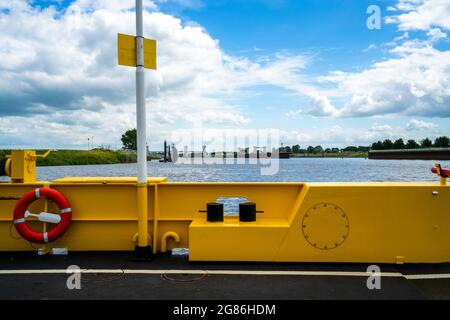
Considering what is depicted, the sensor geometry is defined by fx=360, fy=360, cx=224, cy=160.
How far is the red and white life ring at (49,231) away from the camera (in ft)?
20.2

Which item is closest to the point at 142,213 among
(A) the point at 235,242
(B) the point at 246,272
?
(A) the point at 235,242

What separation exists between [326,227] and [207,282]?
2.10 m

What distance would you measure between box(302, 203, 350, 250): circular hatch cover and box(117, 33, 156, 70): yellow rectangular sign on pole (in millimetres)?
→ 3551

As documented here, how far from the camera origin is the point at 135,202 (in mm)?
6504

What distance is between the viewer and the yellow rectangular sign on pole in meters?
5.71

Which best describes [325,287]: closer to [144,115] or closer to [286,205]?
[286,205]

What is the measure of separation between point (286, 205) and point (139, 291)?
2.97 metres

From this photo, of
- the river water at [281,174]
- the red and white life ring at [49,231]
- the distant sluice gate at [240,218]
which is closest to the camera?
the distant sluice gate at [240,218]

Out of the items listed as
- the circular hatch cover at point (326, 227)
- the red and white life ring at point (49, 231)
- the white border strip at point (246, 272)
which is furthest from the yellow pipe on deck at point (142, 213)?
the circular hatch cover at point (326, 227)

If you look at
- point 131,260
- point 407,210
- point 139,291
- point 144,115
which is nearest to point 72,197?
point 131,260

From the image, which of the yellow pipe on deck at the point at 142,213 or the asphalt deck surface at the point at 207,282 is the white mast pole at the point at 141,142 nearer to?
the yellow pipe on deck at the point at 142,213

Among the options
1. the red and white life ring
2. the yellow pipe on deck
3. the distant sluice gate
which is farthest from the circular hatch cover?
the red and white life ring

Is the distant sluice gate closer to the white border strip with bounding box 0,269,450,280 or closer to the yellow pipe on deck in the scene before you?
the yellow pipe on deck

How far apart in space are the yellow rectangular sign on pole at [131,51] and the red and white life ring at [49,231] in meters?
2.59
